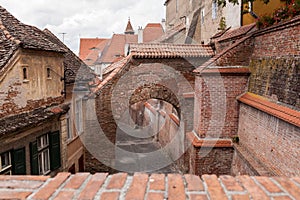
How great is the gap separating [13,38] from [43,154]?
3.77 metres

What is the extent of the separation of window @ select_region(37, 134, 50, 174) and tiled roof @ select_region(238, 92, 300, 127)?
6615 mm

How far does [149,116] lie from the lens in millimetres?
27062

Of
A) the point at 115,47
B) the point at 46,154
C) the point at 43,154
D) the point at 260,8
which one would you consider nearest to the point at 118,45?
the point at 115,47

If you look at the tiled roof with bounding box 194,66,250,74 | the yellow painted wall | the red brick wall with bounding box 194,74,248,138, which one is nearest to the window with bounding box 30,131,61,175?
the red brick wall with bounding box 194,74,248,138

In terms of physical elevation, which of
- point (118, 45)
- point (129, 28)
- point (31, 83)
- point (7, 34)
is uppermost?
point (129, 28)

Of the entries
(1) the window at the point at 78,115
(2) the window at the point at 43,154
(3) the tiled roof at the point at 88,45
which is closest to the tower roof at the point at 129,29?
(3) the tiled roof at the point at 88,45

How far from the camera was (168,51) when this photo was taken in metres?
11.9

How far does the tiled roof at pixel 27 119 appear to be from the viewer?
660cm

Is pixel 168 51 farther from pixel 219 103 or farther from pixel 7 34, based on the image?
pixel 7 34

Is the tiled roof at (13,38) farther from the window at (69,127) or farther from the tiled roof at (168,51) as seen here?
the tiled roof at (168,51)

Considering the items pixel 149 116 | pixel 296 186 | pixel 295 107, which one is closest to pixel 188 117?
pixel 295 107

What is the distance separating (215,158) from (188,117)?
315cm

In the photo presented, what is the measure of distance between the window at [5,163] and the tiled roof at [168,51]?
6227mm

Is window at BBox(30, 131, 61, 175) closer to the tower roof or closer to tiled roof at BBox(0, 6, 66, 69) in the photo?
tiled roof at BBox(0, 6, 66, 69)
